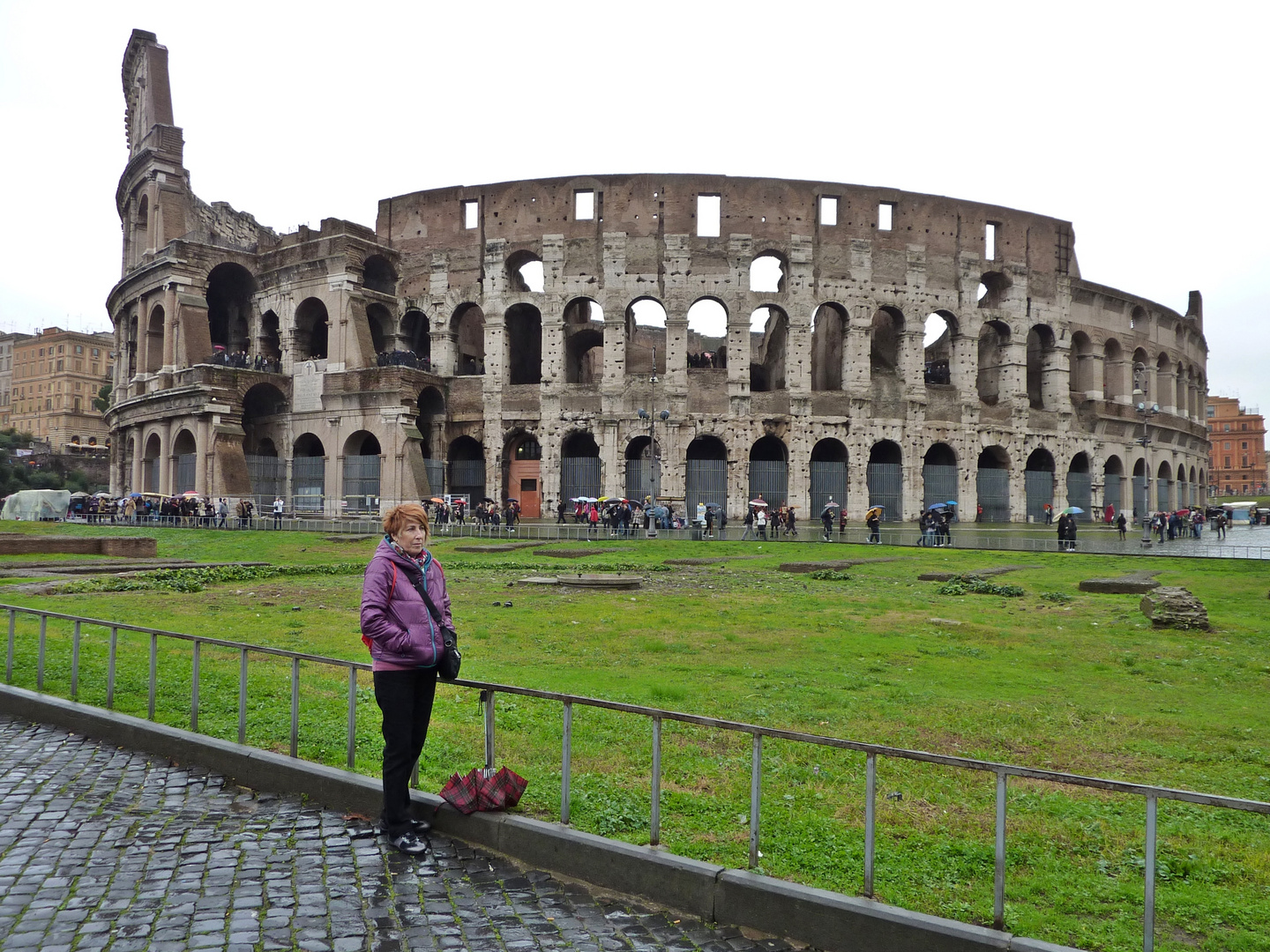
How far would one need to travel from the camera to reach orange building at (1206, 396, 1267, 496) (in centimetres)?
10169

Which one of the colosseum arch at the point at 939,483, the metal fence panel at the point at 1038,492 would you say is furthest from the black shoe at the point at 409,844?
the metal fence panel at the point at 1038,492

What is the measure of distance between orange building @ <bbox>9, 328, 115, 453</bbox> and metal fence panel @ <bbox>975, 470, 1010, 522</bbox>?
87523mm

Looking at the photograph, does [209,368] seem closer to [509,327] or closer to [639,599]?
[509,327]

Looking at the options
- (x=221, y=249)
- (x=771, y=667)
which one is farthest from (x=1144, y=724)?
(x=221, y=249)

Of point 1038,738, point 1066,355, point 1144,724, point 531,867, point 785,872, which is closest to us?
point 785,872

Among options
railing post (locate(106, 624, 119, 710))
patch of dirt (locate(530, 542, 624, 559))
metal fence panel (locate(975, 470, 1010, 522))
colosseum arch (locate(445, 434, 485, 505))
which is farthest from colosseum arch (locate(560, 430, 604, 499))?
railing post (locate(106, 624, 119, 710))

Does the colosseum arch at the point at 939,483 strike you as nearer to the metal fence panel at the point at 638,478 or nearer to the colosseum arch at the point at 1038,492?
the colosseum arch at the point at 1038,492

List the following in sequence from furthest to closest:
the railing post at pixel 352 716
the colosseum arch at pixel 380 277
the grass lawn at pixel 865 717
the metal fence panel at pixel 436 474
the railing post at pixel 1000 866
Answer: the colosseum arch at pixel 380 277
the metal fence panel at pixel 436 474
the railing post at pixel 352 716
the grass lawn at pixel 865 717
the railing post at pixel 1000 866

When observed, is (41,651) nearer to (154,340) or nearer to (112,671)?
(112,671)

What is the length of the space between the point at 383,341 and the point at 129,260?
16.4 meters

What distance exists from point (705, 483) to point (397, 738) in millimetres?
32835

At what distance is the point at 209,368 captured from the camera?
3609 centimetres

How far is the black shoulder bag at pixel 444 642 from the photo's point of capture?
4511mm

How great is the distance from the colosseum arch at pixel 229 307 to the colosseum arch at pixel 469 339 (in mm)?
11133
